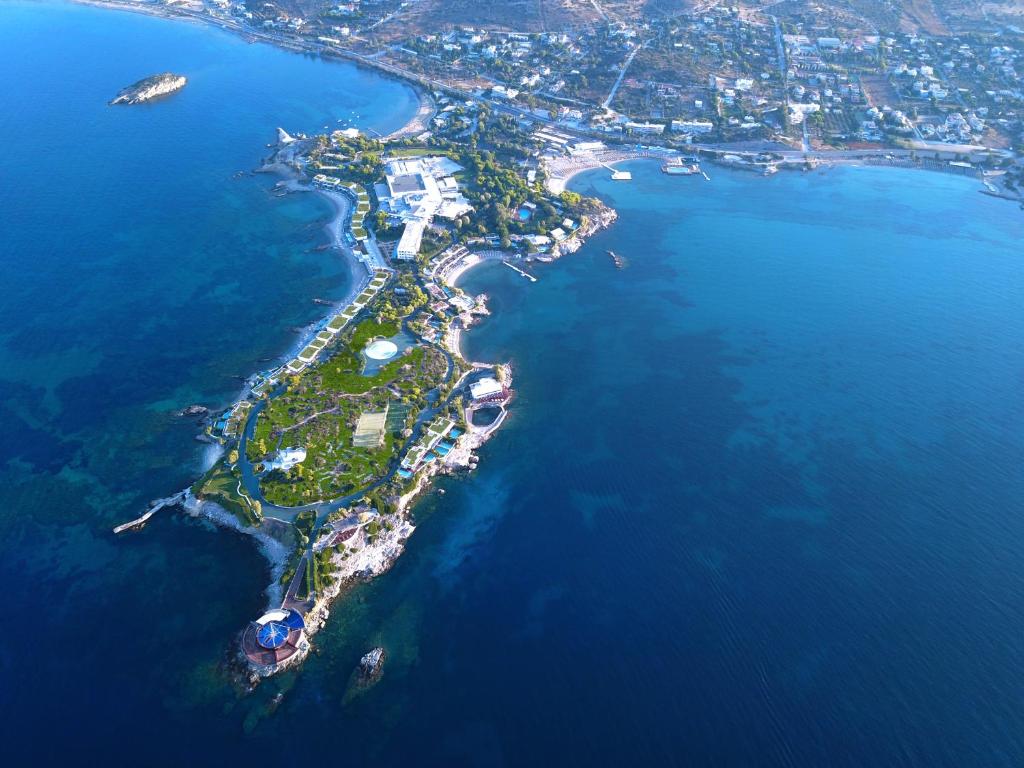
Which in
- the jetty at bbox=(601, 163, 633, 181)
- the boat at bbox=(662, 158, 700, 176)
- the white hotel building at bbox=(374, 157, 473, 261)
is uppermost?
the boat at bbox=(662, 158, 700, 176)

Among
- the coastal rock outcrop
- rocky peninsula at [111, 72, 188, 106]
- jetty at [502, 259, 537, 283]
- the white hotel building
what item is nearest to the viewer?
the coastal rock outcrop

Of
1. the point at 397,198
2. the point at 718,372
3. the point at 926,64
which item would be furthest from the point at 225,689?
the point at 926,64

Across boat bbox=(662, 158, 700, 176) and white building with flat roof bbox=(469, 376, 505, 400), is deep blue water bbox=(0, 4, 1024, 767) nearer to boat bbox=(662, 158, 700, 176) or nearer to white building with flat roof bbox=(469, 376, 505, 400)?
white building with flat roof bbox=(469, 376, 505, 400)

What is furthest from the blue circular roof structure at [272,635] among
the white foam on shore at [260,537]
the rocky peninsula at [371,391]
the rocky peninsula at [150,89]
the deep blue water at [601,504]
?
the rocky peninsula at [150,89]

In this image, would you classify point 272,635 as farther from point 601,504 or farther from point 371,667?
point 601,504

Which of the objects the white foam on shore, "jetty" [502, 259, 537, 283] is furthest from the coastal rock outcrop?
"jetty" [502, 259, 537, 283]

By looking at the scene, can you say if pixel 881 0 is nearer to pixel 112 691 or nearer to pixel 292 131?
pixel 292 131

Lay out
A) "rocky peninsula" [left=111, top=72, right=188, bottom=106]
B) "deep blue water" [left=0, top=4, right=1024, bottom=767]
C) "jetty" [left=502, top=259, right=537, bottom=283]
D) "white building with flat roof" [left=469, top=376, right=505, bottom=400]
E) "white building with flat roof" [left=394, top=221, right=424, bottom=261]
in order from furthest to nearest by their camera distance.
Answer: "rocky peninsula" [left=111, top=72, right=188, bottom=106] < "jetty" [left=502, top=259, right=537, bottom=283] < "white building with flat roof" [left=394, top=221, right=424, bottom=261] < "white building with flat roof" [left=469, top=376, right=505, bottom=400] < "deep blue water" [left=0, top=4, right=1024, bottom=767]
